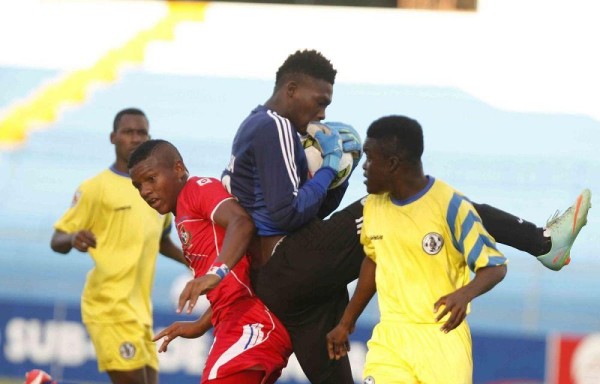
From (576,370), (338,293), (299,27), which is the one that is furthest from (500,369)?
(338,293)

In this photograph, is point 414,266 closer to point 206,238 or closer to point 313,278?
point 313,278

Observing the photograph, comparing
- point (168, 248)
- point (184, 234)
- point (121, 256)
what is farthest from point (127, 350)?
point (184, 234)

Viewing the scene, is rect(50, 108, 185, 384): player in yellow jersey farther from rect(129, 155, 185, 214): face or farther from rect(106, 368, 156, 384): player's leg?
rect(129, 155, 185, 214): face

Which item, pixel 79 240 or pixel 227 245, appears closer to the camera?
pixel 227 245

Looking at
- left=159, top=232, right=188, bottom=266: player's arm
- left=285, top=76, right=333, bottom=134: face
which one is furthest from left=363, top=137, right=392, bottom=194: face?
left=159, top=232, right=188, bottom=266: player's arm

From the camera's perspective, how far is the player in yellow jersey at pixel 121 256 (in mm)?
8477

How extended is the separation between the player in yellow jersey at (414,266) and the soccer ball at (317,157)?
0.26m

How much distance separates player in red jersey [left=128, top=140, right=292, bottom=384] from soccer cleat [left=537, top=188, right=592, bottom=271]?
1.18 m

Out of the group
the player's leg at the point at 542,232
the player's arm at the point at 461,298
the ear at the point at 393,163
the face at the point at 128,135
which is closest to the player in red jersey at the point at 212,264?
the ear at the point at 393,163

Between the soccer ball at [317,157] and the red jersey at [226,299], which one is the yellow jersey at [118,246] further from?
the soccer ball at [317,157]

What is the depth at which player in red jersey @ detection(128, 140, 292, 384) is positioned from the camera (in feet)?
18.9

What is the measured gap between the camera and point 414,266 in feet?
18.5

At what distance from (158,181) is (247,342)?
2.45ft

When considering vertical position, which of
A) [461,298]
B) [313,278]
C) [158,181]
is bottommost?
[313,278]
